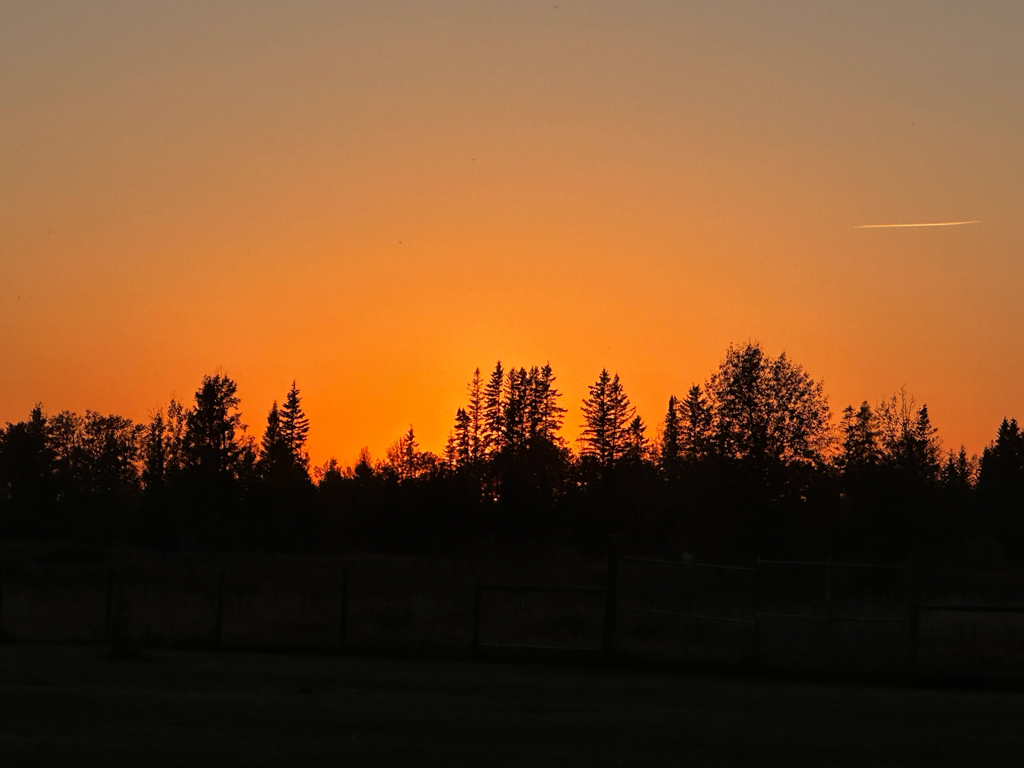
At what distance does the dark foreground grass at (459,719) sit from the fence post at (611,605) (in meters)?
2.68

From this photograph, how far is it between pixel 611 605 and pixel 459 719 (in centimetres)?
1182

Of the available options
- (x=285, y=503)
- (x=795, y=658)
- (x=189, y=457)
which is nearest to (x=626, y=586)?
(x=795, y=658)

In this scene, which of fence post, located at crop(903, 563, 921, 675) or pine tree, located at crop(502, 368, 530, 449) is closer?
fence post, located at crop(903, 563, 921, 675)

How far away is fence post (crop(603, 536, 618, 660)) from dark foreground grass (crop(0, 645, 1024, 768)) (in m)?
2.68

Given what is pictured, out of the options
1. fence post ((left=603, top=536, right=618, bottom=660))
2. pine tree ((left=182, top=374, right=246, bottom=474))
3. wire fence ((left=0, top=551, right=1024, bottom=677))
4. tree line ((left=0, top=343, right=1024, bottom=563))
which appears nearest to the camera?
wire fence ((left=0, top=551, right=1024, bottom=677))

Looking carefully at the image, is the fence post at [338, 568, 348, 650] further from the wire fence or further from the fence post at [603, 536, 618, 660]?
the fence post at [603, 536, 618, 660]

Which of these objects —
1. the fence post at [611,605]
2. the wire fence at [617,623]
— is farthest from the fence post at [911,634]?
the fence post at [611,605]

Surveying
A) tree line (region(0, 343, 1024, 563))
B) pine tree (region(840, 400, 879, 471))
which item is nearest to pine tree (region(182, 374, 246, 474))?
tree line (region(0, 343, 1024, 563))

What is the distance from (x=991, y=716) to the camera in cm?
1758

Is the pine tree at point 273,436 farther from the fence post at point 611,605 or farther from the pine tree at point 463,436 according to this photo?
the fence post at point 611,605

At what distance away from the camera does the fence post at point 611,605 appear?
1062 inches

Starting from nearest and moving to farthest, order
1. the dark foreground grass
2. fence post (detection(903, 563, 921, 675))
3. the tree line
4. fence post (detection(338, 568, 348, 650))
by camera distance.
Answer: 1. the dark foreground grass
2. fence post (detection(903, 563, 921, 675))
3. fence post (detection(338, 568, 348, 650))
4. the tree line

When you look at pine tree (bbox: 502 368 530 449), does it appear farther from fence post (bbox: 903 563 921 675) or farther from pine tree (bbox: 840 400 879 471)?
fence post (bbox: 903 563 921 675)

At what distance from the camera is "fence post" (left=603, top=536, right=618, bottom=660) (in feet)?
88.5
